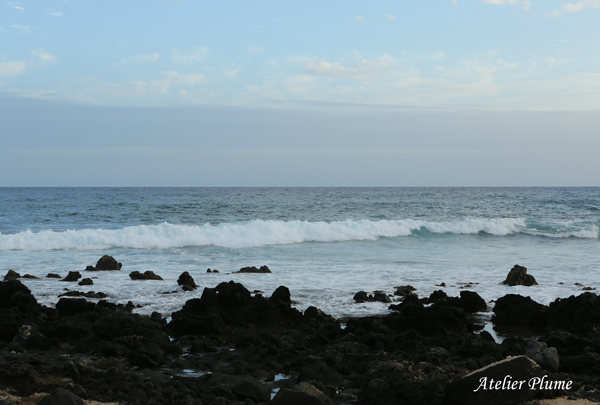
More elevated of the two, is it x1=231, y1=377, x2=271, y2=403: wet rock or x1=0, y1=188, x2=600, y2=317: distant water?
x1=231, y1=377, x2=271, y2=403: wet rock

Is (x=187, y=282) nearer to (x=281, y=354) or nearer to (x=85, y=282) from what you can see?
(x=85, y=282)

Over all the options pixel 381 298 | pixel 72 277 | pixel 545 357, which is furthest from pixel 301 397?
pixel 72 277

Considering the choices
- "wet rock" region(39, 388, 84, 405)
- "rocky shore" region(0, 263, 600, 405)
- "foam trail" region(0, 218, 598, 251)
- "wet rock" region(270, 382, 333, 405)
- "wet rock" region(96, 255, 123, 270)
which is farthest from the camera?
"foam trail" region(0, 218, 598, 251)

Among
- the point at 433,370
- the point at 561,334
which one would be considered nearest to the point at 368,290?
the point at 561,334

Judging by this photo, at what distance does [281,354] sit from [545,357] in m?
3.48

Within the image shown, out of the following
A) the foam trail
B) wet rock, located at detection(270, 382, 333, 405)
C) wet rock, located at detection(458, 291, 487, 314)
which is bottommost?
the foam trail

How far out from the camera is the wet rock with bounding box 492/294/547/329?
28.9 ft

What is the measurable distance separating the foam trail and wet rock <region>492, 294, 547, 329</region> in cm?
1539

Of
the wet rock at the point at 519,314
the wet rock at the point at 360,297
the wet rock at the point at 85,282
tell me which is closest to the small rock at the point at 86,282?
the wet rock at the point at 85,282

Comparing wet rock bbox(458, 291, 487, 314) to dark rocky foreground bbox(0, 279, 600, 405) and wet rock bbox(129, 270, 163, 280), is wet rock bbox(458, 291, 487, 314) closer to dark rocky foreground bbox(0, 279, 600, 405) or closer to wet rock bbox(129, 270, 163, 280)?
dark rocky foreground bbox(0, 279, 600, 405)

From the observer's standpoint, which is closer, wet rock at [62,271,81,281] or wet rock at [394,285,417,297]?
wet rock at [394,285,417,297]

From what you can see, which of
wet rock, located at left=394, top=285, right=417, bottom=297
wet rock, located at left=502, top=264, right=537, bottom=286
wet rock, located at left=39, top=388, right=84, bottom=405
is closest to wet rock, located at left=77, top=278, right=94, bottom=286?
wet rock, located at left=394, top=285, right=417, bottom=297

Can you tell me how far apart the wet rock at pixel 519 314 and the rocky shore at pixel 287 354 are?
0.06 feet

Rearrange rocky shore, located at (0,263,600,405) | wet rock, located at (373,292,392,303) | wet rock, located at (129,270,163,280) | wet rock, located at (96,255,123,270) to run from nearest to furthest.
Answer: rocky shore, located at (0,263,600,405) < wet rock, located at (373,292,392,303) < wet rock, located at (129,270,163,280) < wet rock, located at (96,255,123,270)
